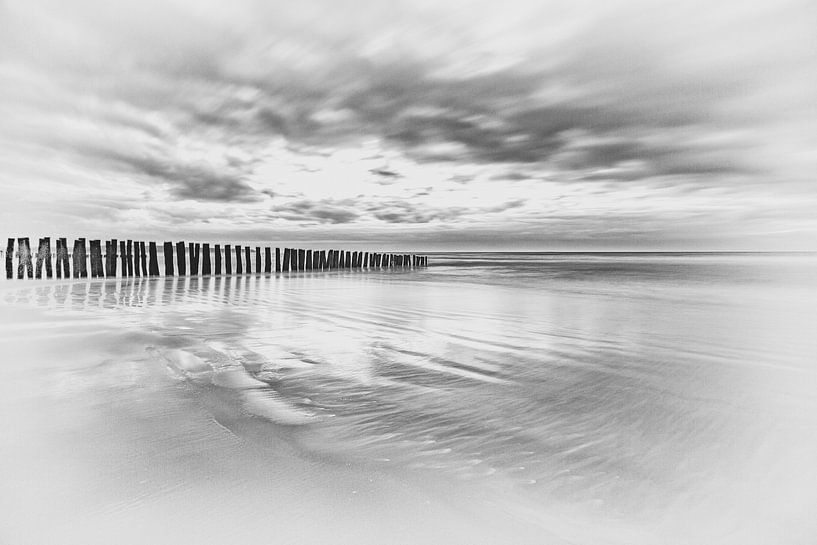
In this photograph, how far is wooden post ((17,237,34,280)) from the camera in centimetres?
1182

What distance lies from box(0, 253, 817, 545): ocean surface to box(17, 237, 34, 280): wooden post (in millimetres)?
10034

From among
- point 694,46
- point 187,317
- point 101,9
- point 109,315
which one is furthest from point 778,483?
point 101,9

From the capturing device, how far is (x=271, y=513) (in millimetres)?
1335

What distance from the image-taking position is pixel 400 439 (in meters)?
1.91

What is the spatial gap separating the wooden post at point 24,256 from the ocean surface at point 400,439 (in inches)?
395

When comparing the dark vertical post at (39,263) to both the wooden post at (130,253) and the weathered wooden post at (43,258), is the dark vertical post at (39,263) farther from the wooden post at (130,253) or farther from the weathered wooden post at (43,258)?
the wooden post at (130,253)

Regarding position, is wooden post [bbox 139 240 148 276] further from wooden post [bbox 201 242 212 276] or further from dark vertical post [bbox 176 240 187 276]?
wooden post [bbox 201 242 212 276]

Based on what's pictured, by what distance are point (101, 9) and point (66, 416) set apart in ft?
25.8

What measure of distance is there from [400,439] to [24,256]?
1464 cm

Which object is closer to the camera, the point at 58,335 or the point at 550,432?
the point at 550,432

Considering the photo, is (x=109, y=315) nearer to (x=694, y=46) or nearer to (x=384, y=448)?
(x=384, y=448)

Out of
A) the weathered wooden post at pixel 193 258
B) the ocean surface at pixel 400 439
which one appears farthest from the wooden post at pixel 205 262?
the ocean surface at pixel 400 439

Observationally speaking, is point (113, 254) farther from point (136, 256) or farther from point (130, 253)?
point (136, 256)

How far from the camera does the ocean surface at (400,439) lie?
1.31m
